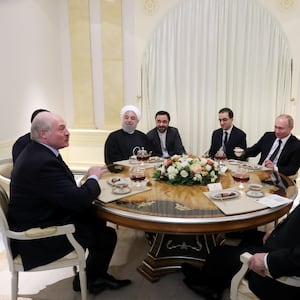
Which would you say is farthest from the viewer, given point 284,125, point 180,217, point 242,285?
point 284,125

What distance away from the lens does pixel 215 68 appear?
14.8 ft

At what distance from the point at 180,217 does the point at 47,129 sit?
1.00 m

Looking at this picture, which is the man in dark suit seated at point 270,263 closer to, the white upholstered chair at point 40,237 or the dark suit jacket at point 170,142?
the white upholstered chair at point 40,237

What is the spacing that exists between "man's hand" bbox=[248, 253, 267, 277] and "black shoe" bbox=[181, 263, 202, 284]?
813 millimetres

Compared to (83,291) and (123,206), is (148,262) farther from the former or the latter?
(123,206)

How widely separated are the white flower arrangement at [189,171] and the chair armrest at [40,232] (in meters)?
0.81

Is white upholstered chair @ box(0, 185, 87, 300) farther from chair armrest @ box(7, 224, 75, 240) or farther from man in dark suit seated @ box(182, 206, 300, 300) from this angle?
man in dark suit seated @ box(182, 206, 300, 300)

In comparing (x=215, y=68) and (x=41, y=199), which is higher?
(x=215, y=68)

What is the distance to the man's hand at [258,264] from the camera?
1410 mm

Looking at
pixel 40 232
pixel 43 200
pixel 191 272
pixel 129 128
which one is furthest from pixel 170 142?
pixel 40 232

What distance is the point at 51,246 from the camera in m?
1.84

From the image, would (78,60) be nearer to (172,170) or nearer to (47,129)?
(47,129)

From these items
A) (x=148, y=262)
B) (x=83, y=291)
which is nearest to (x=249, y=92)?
(x=148, y=262)

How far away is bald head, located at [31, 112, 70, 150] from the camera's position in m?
1.93
